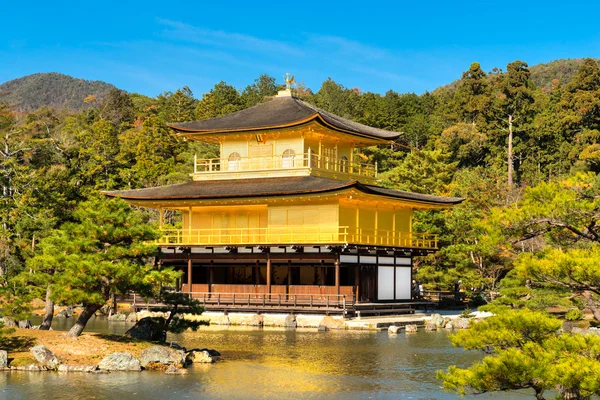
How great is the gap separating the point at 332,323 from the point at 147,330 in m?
11.0

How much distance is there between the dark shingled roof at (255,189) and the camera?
34.9 meters

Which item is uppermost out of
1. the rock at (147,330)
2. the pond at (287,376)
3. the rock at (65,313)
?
the rock at (147,330)

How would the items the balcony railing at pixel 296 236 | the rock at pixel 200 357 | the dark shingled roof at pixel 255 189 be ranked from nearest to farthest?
the rock at pixel 200 357, the dark shingled roof at pixel 255 189, the balcony railing at pixel 296 236

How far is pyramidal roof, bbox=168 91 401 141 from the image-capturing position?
38.6m

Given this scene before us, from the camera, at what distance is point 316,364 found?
22188 mm

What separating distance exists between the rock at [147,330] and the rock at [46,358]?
3589 millimetres

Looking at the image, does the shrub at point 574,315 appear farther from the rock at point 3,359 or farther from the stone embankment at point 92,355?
the rock at point 3,359

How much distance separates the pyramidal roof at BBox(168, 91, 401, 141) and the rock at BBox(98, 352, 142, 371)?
18.9 m


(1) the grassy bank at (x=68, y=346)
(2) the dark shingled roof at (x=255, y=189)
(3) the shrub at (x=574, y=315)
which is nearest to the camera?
(1) the grassy bank at (x=68, y=346)

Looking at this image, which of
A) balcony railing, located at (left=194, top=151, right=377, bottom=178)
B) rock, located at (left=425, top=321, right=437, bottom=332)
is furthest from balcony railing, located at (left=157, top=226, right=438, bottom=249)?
rock, located at (left=425, top=321, right=437, bottom=332)

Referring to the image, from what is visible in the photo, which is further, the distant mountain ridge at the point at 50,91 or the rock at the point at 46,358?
the distant mountain ridge at the point at 50,91

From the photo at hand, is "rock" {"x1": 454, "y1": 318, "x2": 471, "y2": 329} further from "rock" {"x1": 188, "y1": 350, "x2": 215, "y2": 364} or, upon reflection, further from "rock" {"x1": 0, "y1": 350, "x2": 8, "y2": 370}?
"rock" {"x1": 0, "y1": 350, "x2": 8, "y2": 370}

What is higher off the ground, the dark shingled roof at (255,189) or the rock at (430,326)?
the dark shingled roof at (255,189)

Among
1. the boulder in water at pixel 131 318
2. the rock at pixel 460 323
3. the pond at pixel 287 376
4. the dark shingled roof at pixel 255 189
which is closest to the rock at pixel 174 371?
the pond at pixel 287 376
